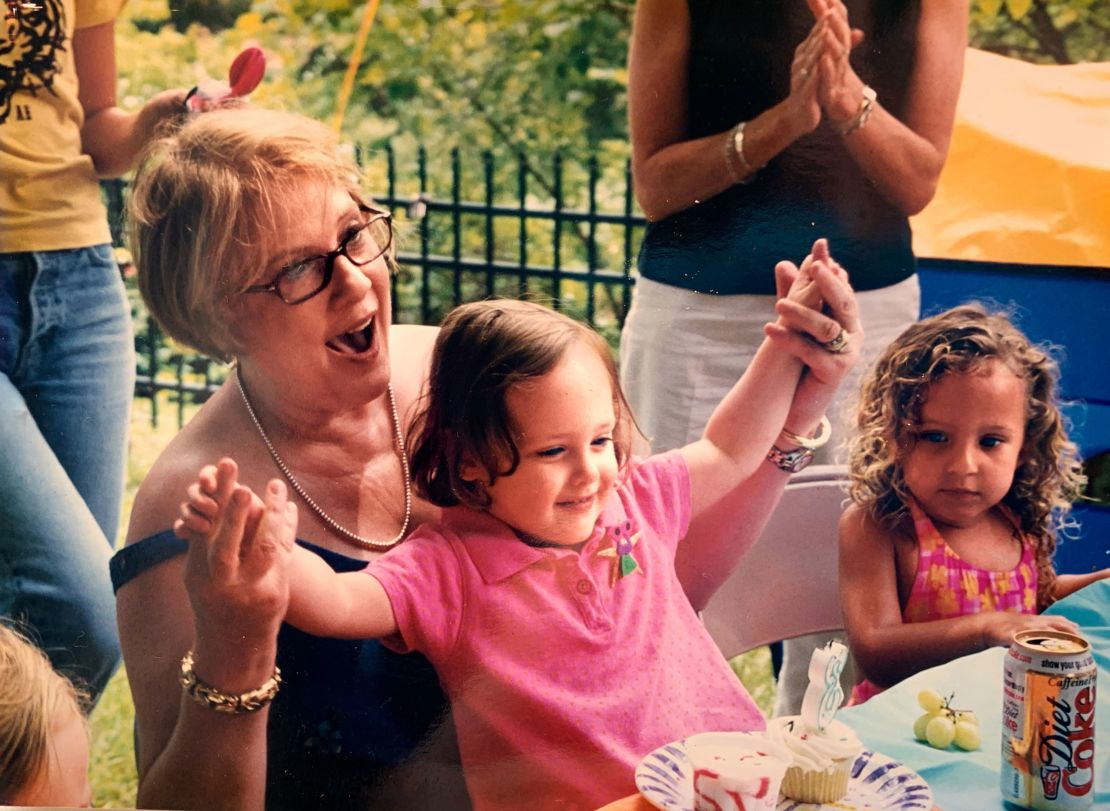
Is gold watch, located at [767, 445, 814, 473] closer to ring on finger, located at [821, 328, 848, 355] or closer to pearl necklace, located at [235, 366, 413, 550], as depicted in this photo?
ring on finger, located at [821, 328, 848, 355]

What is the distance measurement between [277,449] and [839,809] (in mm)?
1219

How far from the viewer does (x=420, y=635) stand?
7.71 ft

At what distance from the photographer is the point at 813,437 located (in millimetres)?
2461

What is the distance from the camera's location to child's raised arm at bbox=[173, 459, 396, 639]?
7.57 feet

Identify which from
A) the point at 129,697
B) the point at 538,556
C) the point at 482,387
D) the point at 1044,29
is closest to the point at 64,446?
the point at 129,697

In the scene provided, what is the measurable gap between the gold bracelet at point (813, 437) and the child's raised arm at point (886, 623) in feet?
0.49

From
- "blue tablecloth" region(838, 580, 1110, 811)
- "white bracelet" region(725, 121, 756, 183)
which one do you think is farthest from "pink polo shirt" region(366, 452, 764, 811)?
"white bracelet" region(725, 121, 756, 183)

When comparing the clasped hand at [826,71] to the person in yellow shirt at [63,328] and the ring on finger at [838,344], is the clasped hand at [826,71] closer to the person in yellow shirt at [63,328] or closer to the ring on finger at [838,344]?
the ring on finger at [838,344]

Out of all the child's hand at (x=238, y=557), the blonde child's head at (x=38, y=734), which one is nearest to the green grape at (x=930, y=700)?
the child's hand at (x=238, y=557)

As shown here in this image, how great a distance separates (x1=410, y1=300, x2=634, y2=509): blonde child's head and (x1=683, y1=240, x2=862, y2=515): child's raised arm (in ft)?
0.58

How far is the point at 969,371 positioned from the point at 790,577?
53 centimetres

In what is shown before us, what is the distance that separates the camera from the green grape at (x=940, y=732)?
7.30 ft

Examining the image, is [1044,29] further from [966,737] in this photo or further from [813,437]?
[966,737]

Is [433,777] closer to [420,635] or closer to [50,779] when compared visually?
[420,635]
